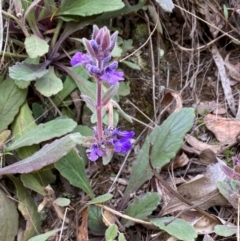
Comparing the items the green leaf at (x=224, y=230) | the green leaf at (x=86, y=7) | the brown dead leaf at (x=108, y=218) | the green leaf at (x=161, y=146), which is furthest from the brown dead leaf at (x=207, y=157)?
the green leaf at (x=86, y=7)

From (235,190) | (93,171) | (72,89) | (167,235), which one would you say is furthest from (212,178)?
(72,89)

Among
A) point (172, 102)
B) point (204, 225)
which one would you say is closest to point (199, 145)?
point (172, 102)

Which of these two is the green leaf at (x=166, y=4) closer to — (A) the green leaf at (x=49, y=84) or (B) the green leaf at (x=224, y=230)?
(A) the green leaf at (x=49, y=84)

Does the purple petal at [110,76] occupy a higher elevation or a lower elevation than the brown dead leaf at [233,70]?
higher

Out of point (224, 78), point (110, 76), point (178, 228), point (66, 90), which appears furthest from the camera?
point (224, 78)

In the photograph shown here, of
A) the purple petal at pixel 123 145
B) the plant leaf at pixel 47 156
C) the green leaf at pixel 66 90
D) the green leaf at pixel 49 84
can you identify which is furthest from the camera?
the green leaf at pixel 66 90

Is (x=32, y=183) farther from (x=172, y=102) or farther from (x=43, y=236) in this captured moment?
(x=172, y=102)

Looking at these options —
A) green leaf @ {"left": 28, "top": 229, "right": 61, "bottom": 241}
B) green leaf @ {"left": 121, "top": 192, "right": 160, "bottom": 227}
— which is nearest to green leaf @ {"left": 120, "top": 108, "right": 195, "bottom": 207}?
green leaf @ {"left": 121, "top": 192, "right": 160, "bottom": 227}
